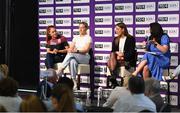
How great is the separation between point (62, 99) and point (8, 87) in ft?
3.19

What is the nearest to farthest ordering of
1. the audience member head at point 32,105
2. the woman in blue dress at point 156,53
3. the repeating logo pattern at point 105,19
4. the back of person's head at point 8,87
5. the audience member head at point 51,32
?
the audience member head at point 32,105, the back of person's head at point 8,87, the woman in blue dress at point 156,53, the repeating logo pattern at point 105,19, the audience member head at point 51,32

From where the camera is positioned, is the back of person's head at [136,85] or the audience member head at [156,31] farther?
the audience member head at [156,31]

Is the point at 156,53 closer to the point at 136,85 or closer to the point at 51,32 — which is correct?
the point at 51,32

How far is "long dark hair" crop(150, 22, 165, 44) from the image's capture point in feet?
28.1

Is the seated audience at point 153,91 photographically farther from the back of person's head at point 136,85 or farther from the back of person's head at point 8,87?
the back of person's head at point 8,87

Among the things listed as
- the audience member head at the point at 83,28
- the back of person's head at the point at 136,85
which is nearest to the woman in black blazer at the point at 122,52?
the audience member head at the point at 83,28

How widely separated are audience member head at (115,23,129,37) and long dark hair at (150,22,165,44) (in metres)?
0.70

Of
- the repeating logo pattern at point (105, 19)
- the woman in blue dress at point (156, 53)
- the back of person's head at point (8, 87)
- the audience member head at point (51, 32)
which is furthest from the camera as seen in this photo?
the audience member head at point (51, 32)

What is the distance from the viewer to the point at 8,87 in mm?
4820

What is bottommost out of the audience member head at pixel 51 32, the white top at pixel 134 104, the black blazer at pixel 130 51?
the white top at pixel 134 104

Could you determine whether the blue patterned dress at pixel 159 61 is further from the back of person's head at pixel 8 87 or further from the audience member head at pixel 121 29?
the back of person's head at pixel 8 87

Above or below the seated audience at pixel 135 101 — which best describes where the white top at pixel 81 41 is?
above

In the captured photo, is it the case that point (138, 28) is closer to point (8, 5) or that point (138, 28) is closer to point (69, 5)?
point (69, 5)

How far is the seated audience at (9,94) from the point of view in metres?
4.79
